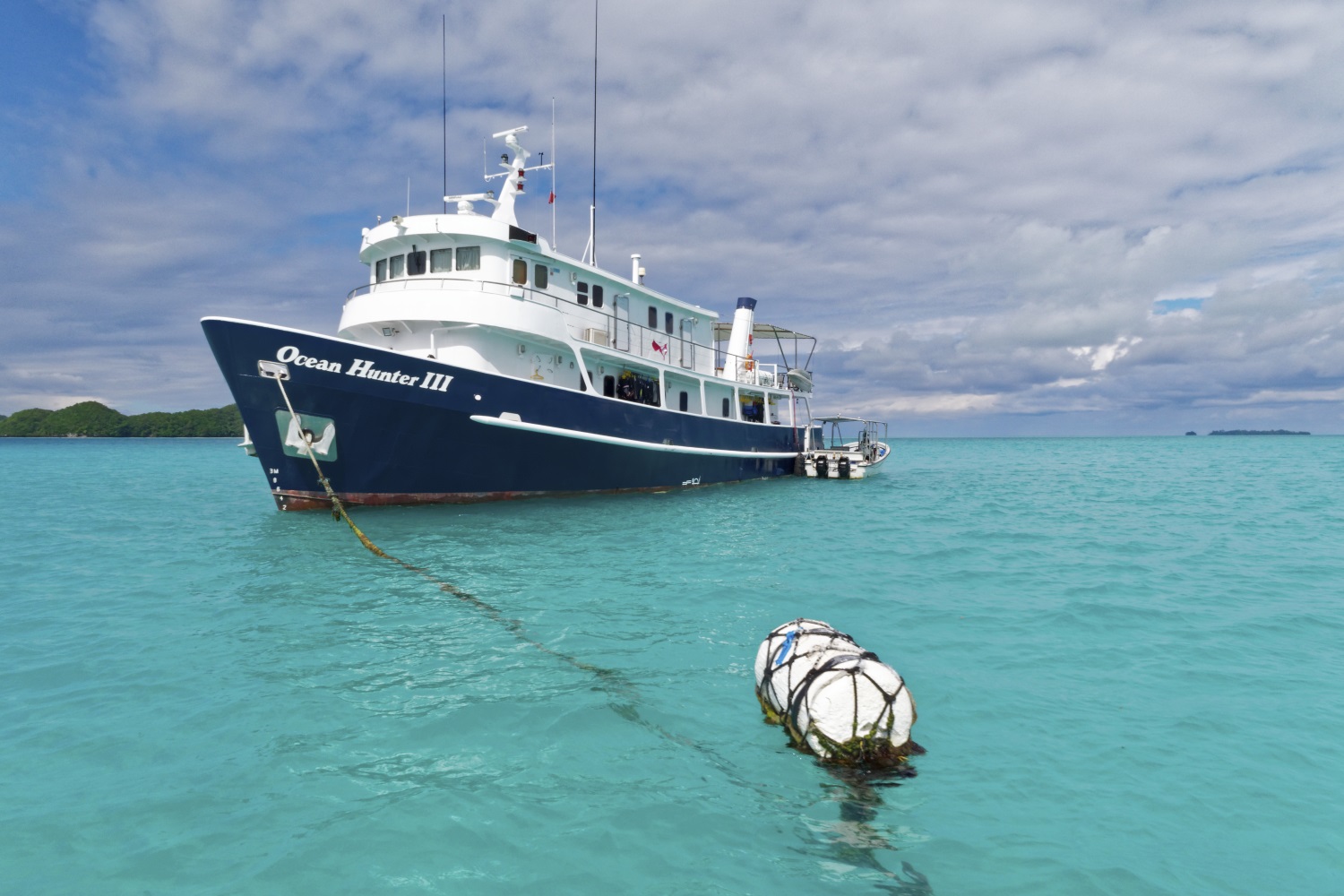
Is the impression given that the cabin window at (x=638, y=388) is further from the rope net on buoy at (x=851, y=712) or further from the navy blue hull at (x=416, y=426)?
the rope net on buoy at (x=851, y=712)

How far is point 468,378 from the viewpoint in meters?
14.6

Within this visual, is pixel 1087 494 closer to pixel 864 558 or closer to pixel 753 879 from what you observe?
pixel 864 558

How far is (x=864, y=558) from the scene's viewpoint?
12.1 meters

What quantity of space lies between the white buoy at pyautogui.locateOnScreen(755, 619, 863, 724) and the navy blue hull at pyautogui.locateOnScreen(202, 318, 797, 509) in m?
10.9

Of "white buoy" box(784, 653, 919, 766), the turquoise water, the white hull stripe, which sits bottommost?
the turquoise water

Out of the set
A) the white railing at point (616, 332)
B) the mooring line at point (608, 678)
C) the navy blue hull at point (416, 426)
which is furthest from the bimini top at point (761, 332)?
the mooring line at point (608, 678)

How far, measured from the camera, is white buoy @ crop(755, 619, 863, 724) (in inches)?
193

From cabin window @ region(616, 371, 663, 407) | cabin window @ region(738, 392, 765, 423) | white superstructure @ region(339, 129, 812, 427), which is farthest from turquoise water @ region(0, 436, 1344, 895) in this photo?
cabin window @ region(738, 392, 765, 423)

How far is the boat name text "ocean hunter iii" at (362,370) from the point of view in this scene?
13.2 m

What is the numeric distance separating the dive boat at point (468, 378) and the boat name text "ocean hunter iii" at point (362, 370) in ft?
0.08

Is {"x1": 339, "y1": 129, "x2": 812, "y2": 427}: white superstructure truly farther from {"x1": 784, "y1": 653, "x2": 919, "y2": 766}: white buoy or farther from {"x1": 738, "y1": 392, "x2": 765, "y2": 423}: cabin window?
{"x1": 784, "y1": 653, "x2": 919, "y2": 766}: white buoy

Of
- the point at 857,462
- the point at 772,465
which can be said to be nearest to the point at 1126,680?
the point at 772,465

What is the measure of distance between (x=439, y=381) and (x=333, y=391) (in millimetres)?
2006

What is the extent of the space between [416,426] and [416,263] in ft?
16.3
